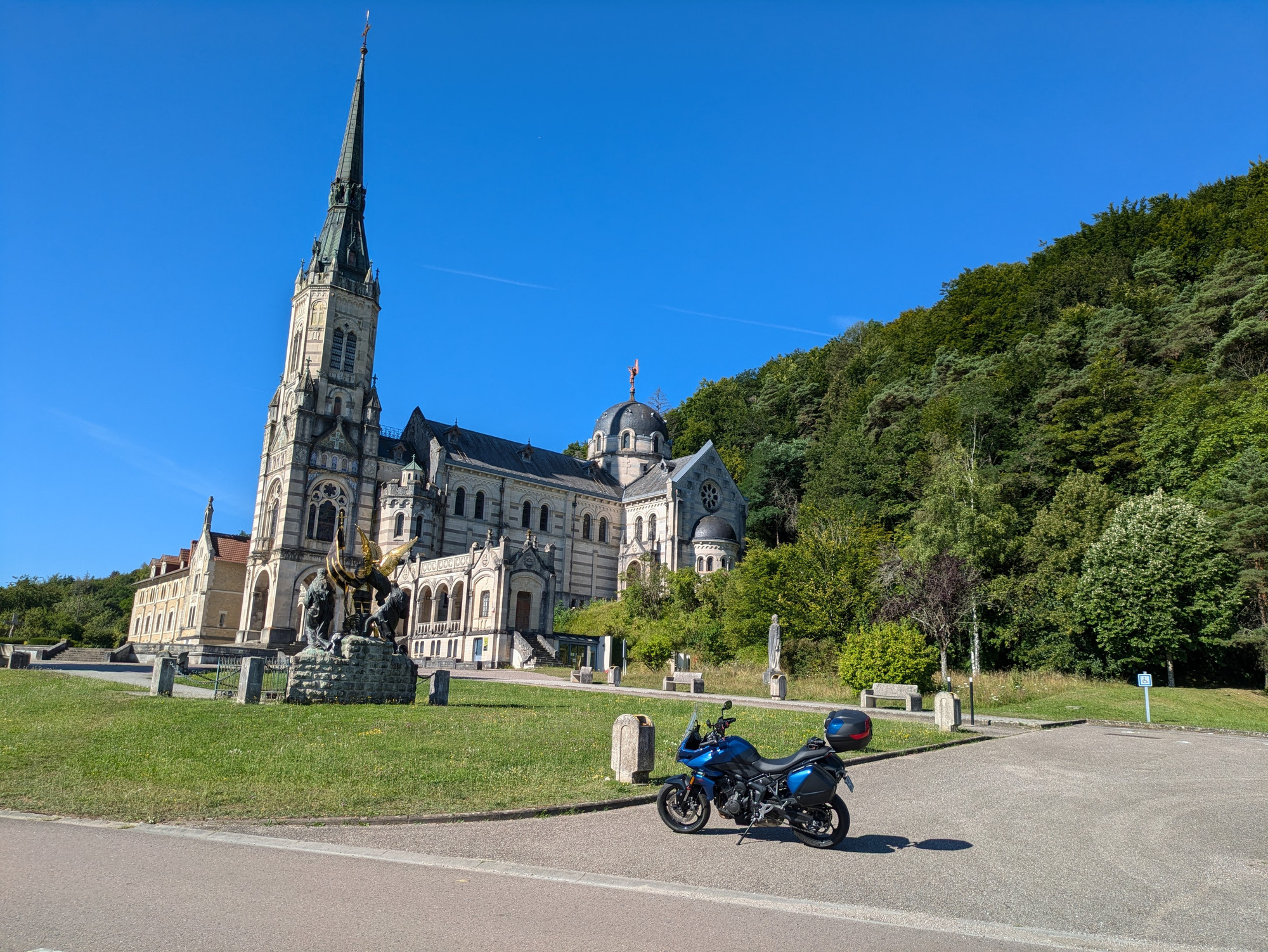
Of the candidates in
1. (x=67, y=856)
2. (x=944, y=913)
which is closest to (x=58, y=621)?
(x=67, y=856)

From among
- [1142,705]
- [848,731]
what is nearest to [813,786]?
[848,731]

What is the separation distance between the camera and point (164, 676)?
21.8 metres

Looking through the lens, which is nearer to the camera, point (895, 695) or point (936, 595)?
point (895, 695)

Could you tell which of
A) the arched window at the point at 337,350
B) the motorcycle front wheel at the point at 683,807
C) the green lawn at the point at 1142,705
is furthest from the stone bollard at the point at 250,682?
the arched window at the point at 337,350

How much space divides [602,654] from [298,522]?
80.1 ft

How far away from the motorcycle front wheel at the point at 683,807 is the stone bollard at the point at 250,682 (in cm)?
1424

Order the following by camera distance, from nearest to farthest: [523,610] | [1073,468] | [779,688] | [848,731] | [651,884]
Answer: [651,884]
[848,731]
[779,688]
[1073,468]
[523,610]

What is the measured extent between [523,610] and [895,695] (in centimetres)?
2699

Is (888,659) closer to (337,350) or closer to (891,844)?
(891,844)

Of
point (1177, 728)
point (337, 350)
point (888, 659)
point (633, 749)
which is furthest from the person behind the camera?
point (337, 350)

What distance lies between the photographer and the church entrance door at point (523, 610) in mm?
49281

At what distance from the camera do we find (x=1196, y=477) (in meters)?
38.4

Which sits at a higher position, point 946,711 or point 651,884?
point 946,711

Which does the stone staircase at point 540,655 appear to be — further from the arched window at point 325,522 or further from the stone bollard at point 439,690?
the stone bollard at point 439,690
